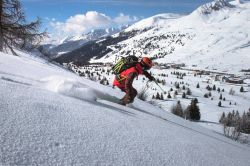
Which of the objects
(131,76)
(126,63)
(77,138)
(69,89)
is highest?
(126,63)

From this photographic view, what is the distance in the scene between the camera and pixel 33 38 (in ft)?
50.0

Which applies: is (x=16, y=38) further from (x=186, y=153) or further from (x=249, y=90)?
(x=249, y=90)

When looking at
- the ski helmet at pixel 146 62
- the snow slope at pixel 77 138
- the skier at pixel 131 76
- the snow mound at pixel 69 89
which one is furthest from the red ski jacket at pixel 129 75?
the snow slope at pixel 77 138

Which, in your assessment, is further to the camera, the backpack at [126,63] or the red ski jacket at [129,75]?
the backpack at [126,63]

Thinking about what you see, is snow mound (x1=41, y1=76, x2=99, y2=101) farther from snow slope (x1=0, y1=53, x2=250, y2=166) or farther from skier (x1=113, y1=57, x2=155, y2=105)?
skier (x1=113, y1=57, x2=155, y2=105)

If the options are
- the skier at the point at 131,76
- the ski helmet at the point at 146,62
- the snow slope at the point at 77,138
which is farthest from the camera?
the ski helmet at the point at 146,62

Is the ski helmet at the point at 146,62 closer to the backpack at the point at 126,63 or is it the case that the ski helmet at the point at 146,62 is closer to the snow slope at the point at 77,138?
the backpack at the point at 126,63

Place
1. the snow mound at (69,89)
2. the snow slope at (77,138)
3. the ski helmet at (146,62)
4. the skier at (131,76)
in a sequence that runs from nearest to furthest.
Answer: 1. the snow slope at (77,138)
2. the snow mound at (69,89)
3. the skier at (131,76)
4. the ski helmet at (146,62)

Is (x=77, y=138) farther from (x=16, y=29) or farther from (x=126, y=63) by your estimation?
(x=16, y=29)

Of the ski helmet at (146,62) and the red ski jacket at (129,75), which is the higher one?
the ski helmet at (146,62)

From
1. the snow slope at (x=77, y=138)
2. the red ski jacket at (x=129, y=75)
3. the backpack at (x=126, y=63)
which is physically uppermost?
the backpack at (x=126, y=63)

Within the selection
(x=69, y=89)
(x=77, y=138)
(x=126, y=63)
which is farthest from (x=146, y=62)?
(x=77, y=138)

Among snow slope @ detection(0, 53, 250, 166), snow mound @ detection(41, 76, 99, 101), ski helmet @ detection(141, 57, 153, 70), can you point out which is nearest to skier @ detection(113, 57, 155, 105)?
ski helmet @ detection(141, 57, 153, 70)

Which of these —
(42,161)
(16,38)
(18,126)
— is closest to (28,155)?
(42,161)
